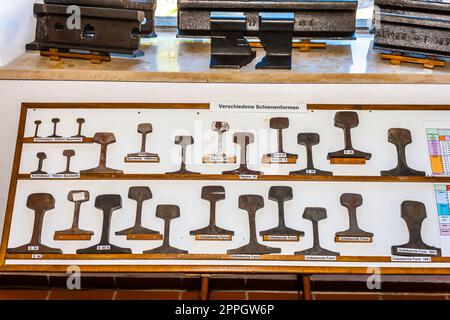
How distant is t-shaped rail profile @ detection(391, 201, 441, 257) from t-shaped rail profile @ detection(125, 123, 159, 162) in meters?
1.08

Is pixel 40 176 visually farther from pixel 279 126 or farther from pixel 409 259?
pixel 409 259

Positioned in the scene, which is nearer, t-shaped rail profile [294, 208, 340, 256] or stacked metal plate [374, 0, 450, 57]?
t-shaped rail profile [294, 208, 340, 256]

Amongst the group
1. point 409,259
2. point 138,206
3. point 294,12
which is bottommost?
point 409,259

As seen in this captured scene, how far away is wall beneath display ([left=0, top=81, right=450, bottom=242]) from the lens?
7.60 ft

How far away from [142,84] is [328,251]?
1.12 m

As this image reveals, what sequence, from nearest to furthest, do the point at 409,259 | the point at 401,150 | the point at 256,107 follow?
the point at 409,259
the point at 401,150
the point at 256,107

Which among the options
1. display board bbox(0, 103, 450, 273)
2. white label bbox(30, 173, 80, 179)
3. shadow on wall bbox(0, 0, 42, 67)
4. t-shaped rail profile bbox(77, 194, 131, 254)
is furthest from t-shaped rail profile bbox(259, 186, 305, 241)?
shadow on wall bbox(0, 0, 42, 67)

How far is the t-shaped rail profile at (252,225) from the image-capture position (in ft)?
6.58

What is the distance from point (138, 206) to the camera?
2125mm

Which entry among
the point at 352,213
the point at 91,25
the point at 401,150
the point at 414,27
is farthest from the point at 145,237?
the point at 414,27

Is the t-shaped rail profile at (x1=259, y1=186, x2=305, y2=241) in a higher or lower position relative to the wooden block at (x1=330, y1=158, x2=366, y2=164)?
lower

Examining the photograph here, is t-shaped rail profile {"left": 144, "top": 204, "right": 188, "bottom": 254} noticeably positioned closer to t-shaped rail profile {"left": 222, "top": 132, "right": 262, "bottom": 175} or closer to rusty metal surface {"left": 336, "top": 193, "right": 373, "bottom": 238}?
t-shaped rail profile {"left": 222, "top": 132, "right": 262, "bottom": 175}

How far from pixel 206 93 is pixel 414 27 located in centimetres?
100
